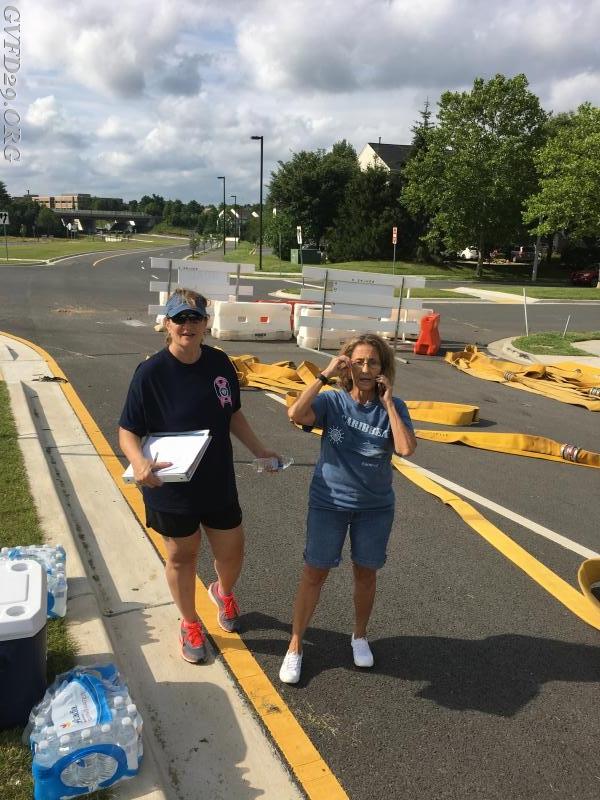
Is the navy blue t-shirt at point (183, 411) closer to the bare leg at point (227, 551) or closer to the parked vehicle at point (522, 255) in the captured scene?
the bare leg at point (227, 551)

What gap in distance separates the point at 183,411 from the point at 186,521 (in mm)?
508

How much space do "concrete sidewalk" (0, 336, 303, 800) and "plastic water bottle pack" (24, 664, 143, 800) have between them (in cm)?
11

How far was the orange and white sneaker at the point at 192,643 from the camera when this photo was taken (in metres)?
3.08

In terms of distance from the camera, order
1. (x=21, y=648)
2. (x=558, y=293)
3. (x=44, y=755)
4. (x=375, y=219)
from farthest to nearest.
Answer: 1. (x=375, y=219)
2. (x=558, y=293)
3. (x=21, y=648)
4. (x=44, y=755)

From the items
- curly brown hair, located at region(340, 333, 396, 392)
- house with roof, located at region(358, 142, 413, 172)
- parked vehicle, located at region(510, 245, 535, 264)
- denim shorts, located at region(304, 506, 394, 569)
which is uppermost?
house with roof, located at region(358, 142, 413, 172)

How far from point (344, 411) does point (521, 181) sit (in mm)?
42612

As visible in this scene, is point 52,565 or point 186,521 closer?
point 186,521

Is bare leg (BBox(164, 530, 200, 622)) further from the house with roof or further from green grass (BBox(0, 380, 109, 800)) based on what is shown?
the house with roof

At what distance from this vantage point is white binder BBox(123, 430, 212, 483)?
107 inches

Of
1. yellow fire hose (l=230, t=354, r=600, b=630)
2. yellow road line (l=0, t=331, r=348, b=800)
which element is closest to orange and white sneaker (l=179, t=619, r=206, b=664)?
yellow road line (l=0, t=331, r=348, b=800)

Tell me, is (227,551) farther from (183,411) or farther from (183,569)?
(183,411)

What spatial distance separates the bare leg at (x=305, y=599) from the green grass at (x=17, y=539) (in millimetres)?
1034

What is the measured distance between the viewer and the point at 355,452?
9.79 feet

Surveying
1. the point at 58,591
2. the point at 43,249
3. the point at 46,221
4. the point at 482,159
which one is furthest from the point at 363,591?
the point at 46,221
